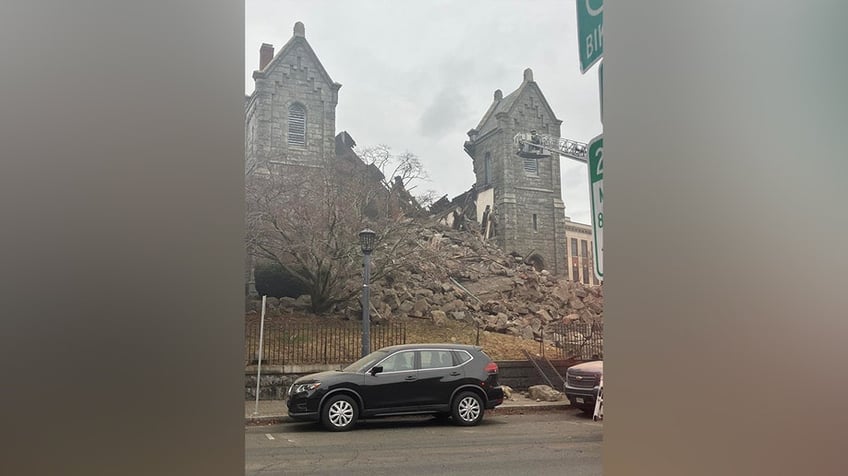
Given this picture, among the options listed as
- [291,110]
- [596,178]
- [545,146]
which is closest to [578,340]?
[545,146]

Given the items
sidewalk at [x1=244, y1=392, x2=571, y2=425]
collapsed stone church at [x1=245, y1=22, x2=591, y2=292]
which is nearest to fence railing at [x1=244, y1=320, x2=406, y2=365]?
sidewalk at [x1=244, y1=392, x2=571, y2=425]

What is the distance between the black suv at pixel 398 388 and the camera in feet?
13.1

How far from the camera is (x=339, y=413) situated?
3.98 m

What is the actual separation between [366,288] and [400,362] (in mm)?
664

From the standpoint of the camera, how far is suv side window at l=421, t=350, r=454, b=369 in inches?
165

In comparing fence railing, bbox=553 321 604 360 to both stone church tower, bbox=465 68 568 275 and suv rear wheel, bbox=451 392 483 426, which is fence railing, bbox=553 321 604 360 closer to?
stone church tower, bbox=465 68 568 275

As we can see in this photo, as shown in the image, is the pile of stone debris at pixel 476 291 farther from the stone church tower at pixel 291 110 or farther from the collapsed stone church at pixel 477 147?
the stone church tower at pixel 291 110

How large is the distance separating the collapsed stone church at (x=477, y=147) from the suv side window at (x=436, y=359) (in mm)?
1425

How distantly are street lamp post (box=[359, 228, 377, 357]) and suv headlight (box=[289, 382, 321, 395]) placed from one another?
437mm

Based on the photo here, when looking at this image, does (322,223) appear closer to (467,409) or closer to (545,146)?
(467,409)

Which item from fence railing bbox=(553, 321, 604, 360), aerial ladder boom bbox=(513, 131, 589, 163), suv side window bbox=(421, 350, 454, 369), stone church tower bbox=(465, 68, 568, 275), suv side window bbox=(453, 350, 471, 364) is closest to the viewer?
suv side window bbox=(421, 350, 454, 369)
